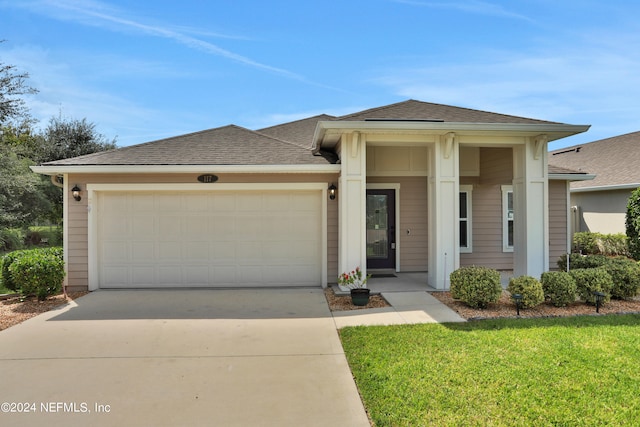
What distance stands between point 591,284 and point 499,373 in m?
3.68

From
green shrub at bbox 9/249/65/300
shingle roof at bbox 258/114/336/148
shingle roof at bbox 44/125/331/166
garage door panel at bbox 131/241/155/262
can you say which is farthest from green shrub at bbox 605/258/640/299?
green shrub at bbox 9/249/65/300

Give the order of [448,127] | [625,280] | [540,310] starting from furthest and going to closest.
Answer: [448,127] → [625,280] → [540,310]

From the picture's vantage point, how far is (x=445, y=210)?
803cm

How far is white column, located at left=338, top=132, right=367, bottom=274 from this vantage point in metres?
7.88

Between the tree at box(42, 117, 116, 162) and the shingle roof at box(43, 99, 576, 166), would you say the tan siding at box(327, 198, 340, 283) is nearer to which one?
the shingle roof at box(43, 99, 576, 166)

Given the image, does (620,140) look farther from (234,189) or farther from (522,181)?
(234,189)

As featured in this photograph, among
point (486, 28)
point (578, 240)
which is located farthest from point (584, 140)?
point (486, 28)

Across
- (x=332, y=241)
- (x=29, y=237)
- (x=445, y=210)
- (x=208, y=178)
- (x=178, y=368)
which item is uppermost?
(x=208, y=178)

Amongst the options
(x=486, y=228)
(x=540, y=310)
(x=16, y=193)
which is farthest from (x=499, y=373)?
(x=16, y=193)

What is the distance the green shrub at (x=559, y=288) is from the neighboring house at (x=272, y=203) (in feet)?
5.20

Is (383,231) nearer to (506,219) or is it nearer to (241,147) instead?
(506,219)

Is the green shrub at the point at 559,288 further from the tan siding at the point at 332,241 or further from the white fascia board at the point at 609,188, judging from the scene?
the white fascia board at the point at 609,188

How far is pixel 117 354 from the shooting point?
15.6 feet

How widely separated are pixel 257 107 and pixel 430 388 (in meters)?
15.7
